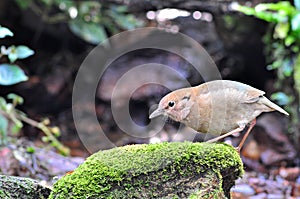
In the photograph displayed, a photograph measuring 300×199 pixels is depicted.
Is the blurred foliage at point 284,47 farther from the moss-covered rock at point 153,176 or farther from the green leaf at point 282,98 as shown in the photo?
the moss-covered rock at point 153,176

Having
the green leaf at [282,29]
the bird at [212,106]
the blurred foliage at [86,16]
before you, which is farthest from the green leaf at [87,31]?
the bird at [212,106]

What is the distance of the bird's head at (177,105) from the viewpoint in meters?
2.69

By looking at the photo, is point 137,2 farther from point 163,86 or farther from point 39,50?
point 39,50

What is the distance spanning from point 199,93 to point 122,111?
399 cm

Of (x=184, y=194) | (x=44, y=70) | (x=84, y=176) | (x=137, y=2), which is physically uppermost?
(x=44, y=70)

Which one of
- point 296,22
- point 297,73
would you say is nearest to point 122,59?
point 297,73

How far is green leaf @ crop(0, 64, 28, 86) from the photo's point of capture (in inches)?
166

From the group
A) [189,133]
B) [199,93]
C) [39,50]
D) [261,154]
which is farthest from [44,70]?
[199,93]

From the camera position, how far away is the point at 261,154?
248 inches

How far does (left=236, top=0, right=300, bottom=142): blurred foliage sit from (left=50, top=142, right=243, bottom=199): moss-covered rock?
3477mm

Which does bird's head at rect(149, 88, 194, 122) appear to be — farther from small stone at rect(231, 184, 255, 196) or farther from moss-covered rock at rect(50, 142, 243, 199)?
small stone at rect(231, 184, 255, 196)

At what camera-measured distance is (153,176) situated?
8.02ft

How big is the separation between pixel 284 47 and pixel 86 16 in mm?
2889

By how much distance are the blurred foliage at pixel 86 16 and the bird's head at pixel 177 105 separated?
13.3ft
